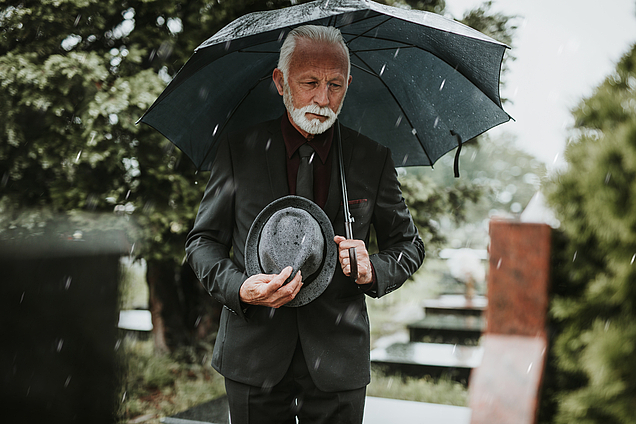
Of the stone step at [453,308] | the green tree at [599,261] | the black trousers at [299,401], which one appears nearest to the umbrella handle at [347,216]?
the black trousers at [299,401]

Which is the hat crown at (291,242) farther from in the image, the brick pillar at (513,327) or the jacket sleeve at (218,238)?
the brick pillar at (513,327)

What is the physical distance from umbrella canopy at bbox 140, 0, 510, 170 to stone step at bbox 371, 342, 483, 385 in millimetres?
5145

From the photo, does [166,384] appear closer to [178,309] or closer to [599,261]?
[178,309]

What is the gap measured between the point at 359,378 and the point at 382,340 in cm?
723

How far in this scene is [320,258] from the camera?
1.80 m

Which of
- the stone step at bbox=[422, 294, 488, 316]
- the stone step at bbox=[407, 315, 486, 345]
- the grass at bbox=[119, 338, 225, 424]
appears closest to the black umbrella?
the grass at bbox=[119, 338, 225, 424]

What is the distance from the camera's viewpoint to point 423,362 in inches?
280

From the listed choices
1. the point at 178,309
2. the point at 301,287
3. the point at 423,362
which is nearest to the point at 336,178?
the point at 301,287

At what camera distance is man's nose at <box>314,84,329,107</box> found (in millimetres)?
1953

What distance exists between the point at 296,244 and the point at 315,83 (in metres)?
0.69

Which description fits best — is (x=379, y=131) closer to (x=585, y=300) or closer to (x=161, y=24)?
(x=585, y=300)

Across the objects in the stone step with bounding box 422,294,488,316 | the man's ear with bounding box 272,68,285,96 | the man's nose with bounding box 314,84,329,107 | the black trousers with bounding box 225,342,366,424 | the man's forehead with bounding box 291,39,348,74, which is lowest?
the stone step with bounding box 422,294,488,316

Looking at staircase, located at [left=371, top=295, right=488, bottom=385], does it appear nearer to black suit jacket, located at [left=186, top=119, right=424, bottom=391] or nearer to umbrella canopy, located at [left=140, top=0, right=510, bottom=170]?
umbrella canopy, located at [left=140, top=0, right=510, bottom=170]

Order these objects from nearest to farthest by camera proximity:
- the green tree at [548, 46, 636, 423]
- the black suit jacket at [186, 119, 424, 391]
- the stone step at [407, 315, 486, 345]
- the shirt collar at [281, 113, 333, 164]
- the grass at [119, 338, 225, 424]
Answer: the black suit jacket at [186, 119, 424, 391] → the shirt collar at [281, 113, 333, 164] → the green tree at [548, 46, 636, 423] → the grass at [119, 338, 225, 424] → the stone step at [407, 315, 486, 345]
